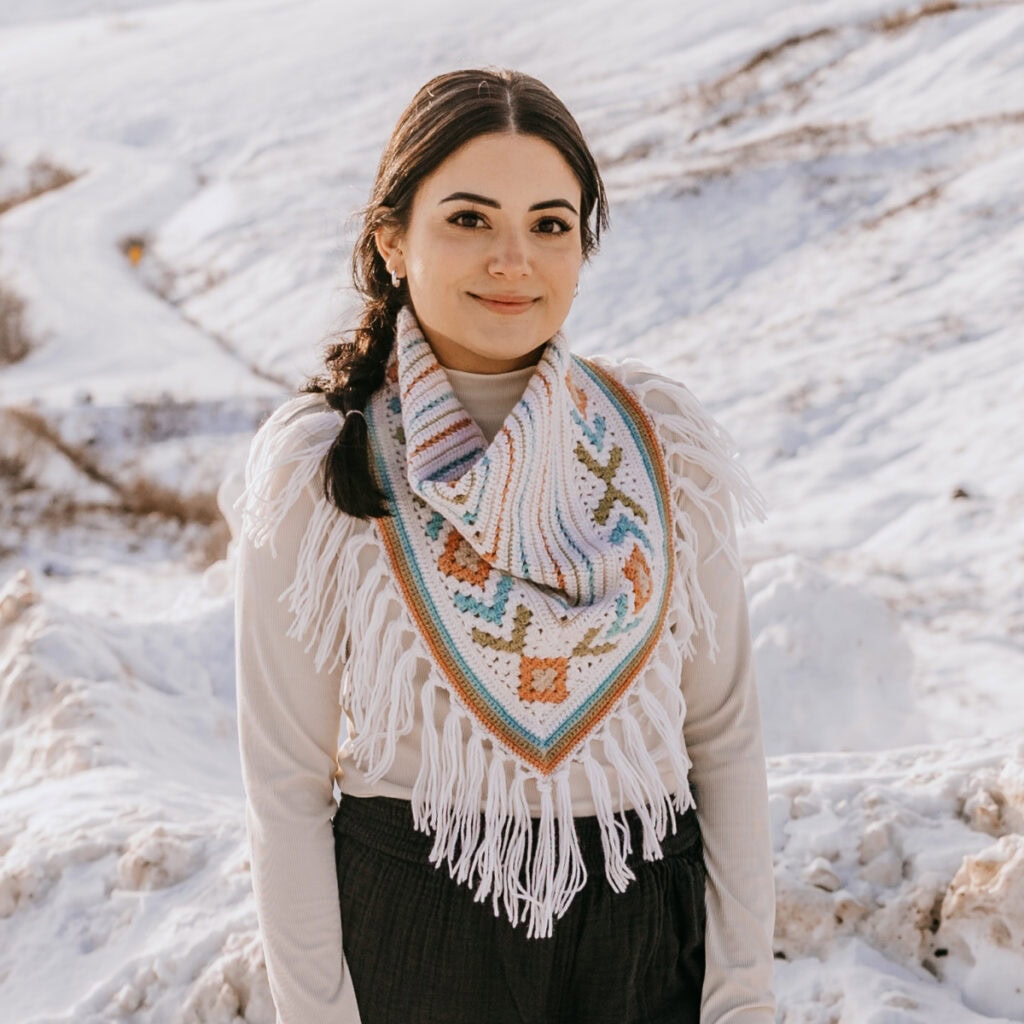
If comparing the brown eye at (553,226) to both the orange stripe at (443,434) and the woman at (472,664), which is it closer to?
the woman at (472,664)

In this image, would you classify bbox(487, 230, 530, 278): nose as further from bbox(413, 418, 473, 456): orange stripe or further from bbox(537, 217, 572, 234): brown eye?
bbox(413, 418, 473, 456): orange stripe

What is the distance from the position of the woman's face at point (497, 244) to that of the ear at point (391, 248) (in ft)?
0.20

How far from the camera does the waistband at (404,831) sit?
68.1 inches

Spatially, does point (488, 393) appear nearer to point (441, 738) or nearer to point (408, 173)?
point (408, 173)

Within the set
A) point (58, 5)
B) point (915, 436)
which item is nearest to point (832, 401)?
point (915, 436)

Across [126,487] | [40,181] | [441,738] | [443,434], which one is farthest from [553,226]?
[40,181]

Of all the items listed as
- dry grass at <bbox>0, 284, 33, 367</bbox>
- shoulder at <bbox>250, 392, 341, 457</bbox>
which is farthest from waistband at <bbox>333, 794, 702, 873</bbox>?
dry grass at <bbox>0, 284, 33, 367</bbox>

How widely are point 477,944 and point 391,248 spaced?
99 cm

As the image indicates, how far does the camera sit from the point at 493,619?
168 cm

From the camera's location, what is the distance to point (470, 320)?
5.60 ft

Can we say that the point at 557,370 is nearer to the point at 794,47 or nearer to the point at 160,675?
the point at 160,675

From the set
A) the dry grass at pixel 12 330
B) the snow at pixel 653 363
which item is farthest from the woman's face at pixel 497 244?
the dry grass at pixel 12 330

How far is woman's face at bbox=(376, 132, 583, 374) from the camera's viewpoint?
1681mm

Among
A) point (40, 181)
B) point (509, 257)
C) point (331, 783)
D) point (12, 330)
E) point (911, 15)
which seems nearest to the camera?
point (509, 257)
